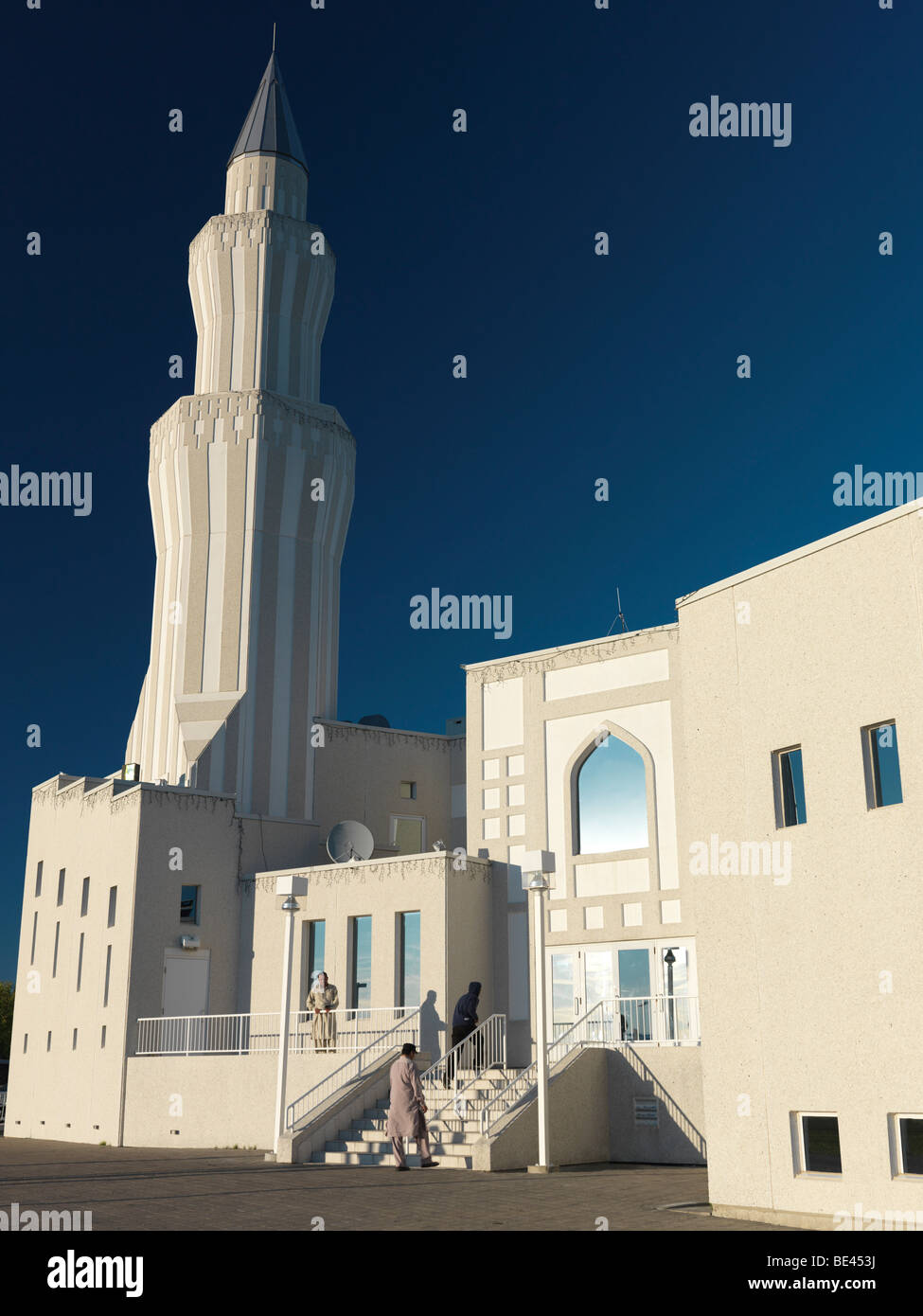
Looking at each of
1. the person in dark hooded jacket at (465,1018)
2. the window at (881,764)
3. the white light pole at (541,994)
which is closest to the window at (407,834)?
the person in dark hooded jacket at (465,1018)

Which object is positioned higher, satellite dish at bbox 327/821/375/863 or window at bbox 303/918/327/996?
satellite dish at bbox 327/821/375/863

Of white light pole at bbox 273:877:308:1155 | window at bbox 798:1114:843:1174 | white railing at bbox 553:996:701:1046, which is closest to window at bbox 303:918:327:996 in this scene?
white railing at bbox 553:996:701:1046

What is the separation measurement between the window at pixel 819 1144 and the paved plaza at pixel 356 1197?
2.21ft

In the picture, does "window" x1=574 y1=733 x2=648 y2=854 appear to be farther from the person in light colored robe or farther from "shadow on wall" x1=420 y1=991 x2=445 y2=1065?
the person in light colored robe

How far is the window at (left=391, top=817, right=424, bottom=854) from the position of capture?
31.6 metres

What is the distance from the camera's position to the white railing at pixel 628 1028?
19.0 metres

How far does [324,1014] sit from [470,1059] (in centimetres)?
314

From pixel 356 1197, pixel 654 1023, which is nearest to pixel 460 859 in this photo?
pixel 654 1023

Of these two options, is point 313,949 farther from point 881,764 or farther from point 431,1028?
point 881,764

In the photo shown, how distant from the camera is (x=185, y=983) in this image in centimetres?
2647

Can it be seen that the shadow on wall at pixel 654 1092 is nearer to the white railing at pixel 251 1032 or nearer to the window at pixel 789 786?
the white railing at pixel 251 1032

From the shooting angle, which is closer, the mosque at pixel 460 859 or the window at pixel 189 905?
the mosque at pixel 460 859

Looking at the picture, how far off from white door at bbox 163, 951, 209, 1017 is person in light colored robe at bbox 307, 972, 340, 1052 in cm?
448
